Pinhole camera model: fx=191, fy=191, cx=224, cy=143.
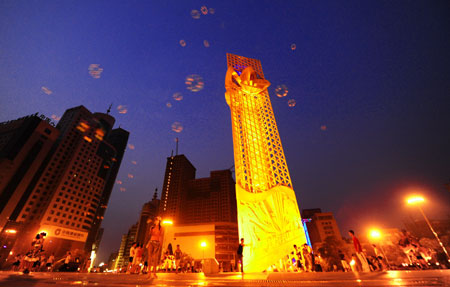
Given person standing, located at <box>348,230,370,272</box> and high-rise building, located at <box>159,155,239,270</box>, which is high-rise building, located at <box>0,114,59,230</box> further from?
person standing, located at <box>348,230,370,272</box>

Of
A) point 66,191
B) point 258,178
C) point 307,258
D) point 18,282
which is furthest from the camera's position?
point 66,191

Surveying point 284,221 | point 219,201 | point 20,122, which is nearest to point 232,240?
point 219,201

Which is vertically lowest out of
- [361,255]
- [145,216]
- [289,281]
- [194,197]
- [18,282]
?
Answer: [289,281]

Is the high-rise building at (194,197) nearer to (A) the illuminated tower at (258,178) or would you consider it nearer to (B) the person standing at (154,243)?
(A) the illuminated tower at (258,178)

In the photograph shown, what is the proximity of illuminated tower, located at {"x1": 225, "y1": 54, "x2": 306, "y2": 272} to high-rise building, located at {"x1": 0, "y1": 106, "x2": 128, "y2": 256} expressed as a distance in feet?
177

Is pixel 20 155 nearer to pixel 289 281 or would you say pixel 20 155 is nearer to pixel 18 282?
pixel 18 282

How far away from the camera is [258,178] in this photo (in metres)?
12.6

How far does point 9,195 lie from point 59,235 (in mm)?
14594

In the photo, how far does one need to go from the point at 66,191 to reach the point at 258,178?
62694 mm

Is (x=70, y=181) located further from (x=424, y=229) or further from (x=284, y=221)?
(x=424, y=229)

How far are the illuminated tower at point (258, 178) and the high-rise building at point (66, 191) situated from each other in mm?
54010

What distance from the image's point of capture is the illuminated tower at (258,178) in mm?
10305

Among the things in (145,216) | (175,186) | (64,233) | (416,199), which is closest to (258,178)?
(416,199)

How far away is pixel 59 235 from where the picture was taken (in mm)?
46844
